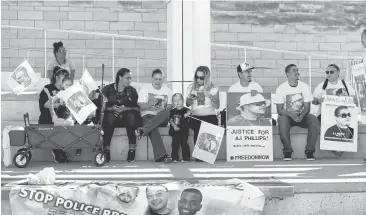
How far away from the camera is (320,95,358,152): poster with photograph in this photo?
9.23 metres

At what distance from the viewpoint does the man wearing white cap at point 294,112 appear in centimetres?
929

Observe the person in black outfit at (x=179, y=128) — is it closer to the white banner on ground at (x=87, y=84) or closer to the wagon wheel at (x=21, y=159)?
the white banner on ground at (x=87, y=84)

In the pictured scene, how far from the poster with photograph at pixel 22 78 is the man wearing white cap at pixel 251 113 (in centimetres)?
290

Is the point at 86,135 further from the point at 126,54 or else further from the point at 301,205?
the point at 126,54

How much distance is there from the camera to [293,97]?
9.48m

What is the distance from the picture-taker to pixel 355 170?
7.79 metres

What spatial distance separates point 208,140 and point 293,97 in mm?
1319

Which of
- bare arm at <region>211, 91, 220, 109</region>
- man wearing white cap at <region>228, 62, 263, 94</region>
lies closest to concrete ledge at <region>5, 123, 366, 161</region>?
bare arm at <region>211, 91, 220, 109</region>

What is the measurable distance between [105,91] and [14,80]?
68.7 inches

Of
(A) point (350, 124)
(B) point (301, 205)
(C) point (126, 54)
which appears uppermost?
(C) point (126, 54)

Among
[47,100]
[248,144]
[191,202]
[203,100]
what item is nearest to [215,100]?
[203,100]

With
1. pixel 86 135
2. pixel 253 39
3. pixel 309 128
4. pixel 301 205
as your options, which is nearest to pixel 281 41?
pixel 253 39

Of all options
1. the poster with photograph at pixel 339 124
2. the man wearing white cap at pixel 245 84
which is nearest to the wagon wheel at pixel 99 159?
the man wearing white cap at pixel 245 84

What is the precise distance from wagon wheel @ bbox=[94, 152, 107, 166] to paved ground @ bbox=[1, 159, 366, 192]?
7 centimetres
